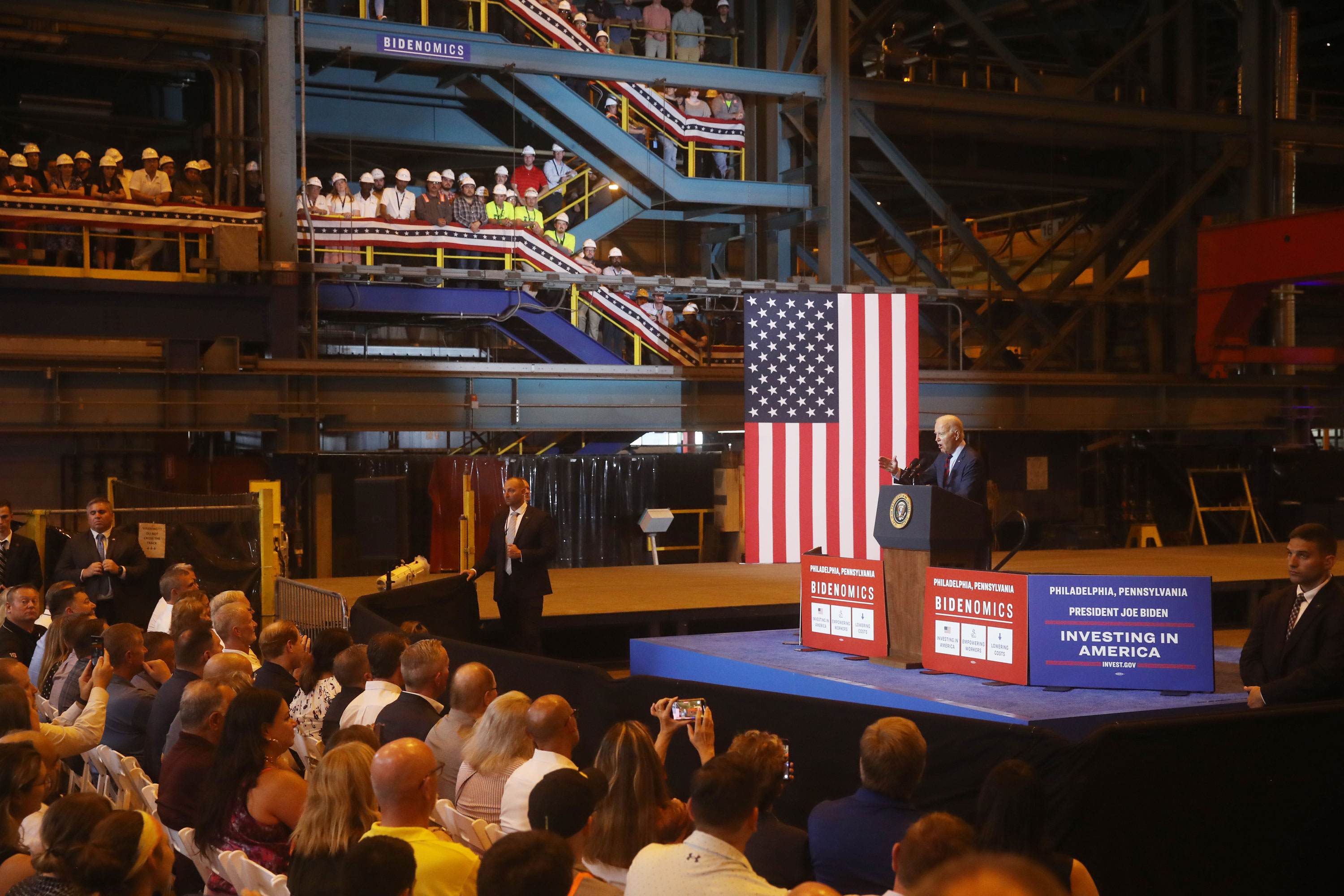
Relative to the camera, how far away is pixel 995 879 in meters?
1.47

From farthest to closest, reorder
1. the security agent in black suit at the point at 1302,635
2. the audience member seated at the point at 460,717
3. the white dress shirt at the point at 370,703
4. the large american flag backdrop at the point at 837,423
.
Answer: the large american flag backdrop at the point at 837,423, the security agent in black suit at the point at 1302,635, the white dress shirt at the point at 370,703, the audience member seated at the point at 460,717

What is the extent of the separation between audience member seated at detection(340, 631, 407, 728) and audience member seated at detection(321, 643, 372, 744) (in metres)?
0.07

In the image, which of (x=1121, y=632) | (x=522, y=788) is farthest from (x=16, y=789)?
(x=1121, y=632)

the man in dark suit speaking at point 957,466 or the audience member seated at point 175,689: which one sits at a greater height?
the man in dark suit speaking at point 957,466

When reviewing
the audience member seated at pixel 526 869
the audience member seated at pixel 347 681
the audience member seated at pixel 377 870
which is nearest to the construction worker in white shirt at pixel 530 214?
the audience member seated at pixel 347 681

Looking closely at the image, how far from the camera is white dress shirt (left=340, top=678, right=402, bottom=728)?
21.1 ft

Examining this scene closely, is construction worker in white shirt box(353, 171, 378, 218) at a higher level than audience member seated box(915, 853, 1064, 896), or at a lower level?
higher

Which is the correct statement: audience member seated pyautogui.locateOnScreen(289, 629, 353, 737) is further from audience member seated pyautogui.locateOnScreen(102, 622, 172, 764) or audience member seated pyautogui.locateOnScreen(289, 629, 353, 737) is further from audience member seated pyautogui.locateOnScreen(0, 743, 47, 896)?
audience member seated pyautogui.locateOnScreen(0, 743, 47, 896)

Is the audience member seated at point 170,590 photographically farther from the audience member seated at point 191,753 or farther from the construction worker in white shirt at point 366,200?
the construction worker in white shirt at point 366,200

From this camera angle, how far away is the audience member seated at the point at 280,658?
23.1 ft

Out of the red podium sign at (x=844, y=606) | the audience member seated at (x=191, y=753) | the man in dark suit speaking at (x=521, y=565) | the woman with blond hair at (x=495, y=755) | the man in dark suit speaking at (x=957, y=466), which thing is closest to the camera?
the audience member seated at (x=191, y=753)

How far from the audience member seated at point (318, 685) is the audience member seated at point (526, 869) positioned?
Answer: 12.8 feet

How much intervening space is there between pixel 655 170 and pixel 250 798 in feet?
59.6

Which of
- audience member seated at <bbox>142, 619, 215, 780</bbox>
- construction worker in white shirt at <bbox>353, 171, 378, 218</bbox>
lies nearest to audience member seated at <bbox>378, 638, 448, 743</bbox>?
audience member seated at <bbox>142, 619, 215, 780</bbox>
